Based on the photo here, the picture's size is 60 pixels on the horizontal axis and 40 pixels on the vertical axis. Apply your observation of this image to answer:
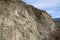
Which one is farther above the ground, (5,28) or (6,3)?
(6,3)

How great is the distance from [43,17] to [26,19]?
3.64m

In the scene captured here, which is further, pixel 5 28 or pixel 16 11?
pixel 16 11

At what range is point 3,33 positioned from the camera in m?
9.98

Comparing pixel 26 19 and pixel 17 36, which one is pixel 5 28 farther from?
pixel 26 19

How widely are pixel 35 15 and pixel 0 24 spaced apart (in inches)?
184

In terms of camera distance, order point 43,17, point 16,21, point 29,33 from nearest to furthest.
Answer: point 16,21 → point 29,33 → point 43,17

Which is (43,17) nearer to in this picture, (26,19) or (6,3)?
(26,19)

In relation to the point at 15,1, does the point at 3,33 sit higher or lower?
lower

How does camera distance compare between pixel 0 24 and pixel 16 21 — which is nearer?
pixel 0 24

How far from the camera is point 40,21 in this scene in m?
14.4

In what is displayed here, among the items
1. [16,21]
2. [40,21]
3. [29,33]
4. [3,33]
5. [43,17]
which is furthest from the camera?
[43,17]

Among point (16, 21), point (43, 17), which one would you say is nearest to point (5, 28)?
point (16, 21)

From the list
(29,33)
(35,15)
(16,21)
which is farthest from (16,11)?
(35,15)

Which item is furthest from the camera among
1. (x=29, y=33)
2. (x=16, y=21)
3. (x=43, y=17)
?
(x=43, y=17)
